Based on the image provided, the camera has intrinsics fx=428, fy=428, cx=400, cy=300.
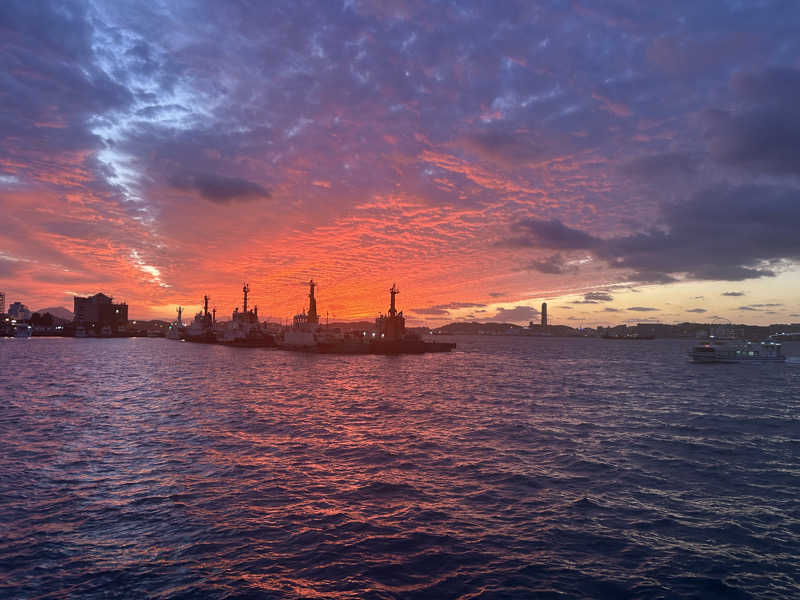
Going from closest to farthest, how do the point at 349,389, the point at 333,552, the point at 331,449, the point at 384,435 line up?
the point at 333,552 < the point at 331,449 < the point at 384,435 < the point at 349,389

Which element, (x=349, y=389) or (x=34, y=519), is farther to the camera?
(x=349, y=389)

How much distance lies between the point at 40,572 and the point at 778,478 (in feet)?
99.5

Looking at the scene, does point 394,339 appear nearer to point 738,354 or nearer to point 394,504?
point 738,354

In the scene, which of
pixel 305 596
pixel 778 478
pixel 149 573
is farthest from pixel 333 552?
pixel 778 478

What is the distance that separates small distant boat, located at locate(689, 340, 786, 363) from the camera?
338ft

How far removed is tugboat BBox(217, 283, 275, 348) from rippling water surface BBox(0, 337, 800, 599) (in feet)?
443

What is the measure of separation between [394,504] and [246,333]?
176m

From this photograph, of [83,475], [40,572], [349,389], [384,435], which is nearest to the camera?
[40,572]

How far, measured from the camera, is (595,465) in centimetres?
2278

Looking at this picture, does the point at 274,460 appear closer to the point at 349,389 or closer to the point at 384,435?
the point at 384,435

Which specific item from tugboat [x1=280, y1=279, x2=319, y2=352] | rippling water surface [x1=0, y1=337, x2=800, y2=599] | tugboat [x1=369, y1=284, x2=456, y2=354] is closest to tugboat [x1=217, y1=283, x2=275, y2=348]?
tugboat [x1=280, y1=279, x2=319, y2=352]

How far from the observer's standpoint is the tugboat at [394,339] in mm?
146250

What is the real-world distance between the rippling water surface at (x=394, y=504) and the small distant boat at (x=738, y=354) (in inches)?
3014

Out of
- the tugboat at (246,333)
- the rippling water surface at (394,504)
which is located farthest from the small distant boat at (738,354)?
the tugboat at (246,333)
